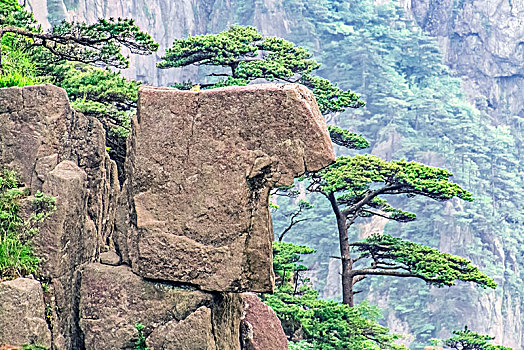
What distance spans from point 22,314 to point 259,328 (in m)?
2.68

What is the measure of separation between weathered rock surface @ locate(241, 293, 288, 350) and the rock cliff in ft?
1.07

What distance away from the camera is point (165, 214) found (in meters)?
6.54

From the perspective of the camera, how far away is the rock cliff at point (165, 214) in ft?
20.6

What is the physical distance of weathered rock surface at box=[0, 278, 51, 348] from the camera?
6129mm

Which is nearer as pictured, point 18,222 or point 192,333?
point 192,333

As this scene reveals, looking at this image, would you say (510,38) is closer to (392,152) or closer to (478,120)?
(478,120)

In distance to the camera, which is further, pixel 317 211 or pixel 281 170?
pixel 317 211

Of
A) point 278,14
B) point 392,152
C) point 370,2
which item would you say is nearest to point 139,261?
point 392,152

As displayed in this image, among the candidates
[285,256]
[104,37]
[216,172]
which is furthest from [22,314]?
[285,256]

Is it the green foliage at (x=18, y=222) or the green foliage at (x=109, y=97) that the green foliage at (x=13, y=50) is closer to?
the green foliage at (x=109, y=97)

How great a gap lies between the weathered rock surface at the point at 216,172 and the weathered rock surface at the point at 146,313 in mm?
211

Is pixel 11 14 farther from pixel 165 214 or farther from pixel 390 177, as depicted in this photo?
pixel 390 177

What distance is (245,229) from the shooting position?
6.35 metres

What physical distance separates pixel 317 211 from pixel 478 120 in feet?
43.8
